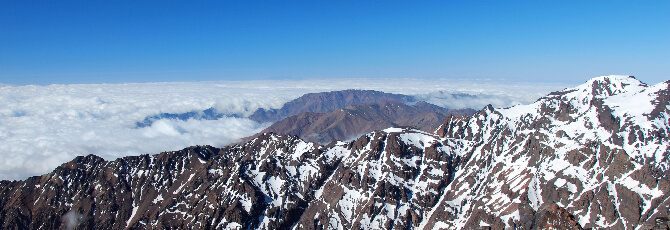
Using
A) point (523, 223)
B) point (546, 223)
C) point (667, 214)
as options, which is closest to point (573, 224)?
point (546, 223)

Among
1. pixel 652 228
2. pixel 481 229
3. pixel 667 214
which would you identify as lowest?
pixel 667 214

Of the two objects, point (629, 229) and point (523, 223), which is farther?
point (629, 229)

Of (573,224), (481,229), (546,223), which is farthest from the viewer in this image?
(481,229)

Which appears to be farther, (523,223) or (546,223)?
(523,223)

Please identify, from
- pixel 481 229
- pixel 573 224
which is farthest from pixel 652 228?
pixel 481 229

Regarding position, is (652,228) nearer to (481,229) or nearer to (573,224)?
(573,224)

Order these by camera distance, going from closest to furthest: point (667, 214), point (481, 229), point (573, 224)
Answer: point (573, 224) < point (481, 229) < point (667, 214)

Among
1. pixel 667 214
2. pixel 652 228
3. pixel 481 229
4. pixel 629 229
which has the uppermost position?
pixel 652 228

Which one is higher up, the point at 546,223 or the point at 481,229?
the point at 546,223

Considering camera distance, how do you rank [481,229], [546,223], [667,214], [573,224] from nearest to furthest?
[573,224] < [546,223] < [481,229] < [667,214]

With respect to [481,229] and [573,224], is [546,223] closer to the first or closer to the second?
[573,224]
